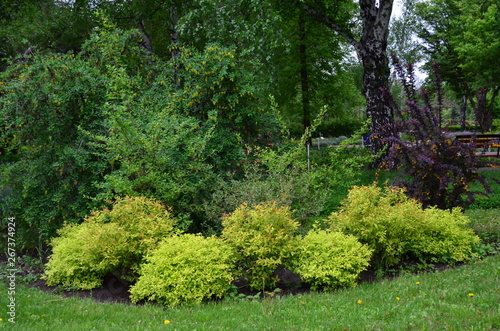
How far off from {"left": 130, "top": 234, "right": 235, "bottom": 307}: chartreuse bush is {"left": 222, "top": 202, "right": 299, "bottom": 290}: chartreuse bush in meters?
0.23

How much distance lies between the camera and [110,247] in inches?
221

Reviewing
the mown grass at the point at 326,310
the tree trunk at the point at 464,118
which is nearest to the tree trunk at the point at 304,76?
the tree trunk at the point at 464,118

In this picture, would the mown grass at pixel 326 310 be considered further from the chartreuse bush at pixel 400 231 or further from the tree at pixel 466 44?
the tree at pixel 466 44

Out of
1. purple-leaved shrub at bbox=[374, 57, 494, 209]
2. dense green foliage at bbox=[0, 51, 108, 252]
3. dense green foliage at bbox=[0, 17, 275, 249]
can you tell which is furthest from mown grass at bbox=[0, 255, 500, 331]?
dense green foliage at bbox=[0, 51, 108, 252]

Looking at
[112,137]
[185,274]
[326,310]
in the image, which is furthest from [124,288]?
[326,310]

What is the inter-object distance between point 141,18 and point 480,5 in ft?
70.4

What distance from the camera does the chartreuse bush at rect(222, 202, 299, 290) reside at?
546 centimetres

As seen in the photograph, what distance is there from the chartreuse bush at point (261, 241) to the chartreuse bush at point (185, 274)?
230mm

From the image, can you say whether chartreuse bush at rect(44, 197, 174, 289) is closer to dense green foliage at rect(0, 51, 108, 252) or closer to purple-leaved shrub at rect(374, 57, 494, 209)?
dense green foliage at rect(0, 51, 108, 252)

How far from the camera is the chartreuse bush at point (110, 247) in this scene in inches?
224

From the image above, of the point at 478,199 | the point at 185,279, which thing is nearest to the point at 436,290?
the point at 185,279

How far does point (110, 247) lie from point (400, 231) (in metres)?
3.84

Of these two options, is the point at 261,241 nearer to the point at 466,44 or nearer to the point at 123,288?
the point at 123,288

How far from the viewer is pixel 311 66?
19.8m
